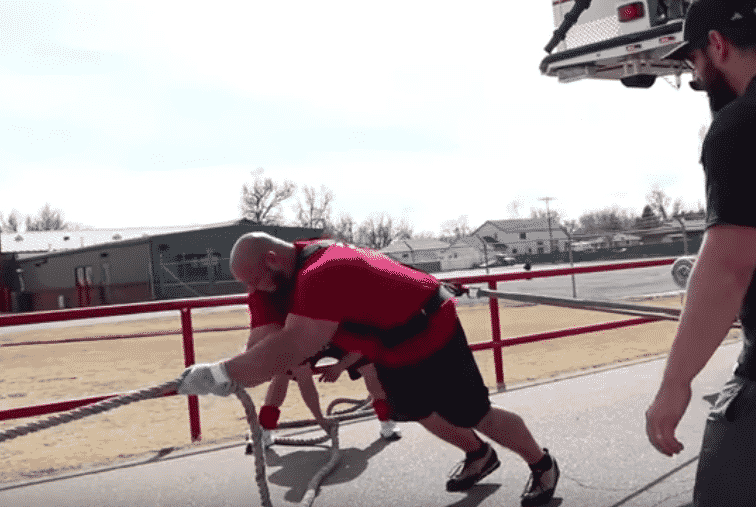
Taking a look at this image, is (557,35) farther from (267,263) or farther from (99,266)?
(99,266)

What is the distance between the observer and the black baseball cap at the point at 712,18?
153 cm

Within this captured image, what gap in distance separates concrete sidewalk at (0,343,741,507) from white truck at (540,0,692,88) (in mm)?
3971

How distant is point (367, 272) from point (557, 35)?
A: 659 centimetres

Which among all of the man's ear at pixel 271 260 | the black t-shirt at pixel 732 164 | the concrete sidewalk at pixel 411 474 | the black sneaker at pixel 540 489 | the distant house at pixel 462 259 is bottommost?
the distant house at pixel 462 259

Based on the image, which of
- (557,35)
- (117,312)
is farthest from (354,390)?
(557,35)

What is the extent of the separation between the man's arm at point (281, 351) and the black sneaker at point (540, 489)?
149 centimetres

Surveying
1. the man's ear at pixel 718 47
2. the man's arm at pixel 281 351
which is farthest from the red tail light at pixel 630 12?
the man's ear at pixel 718 47

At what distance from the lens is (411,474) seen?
4.46 m

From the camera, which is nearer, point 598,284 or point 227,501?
point 227,501

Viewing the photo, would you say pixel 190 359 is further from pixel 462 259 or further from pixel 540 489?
pixel 462 259

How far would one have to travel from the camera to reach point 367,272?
10.4 feet

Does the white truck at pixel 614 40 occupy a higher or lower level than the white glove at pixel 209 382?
higher

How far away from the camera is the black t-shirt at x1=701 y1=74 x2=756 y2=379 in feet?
4.69

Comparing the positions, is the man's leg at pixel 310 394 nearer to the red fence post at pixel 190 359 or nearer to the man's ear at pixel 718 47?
the red fence post at pixel 190 359
